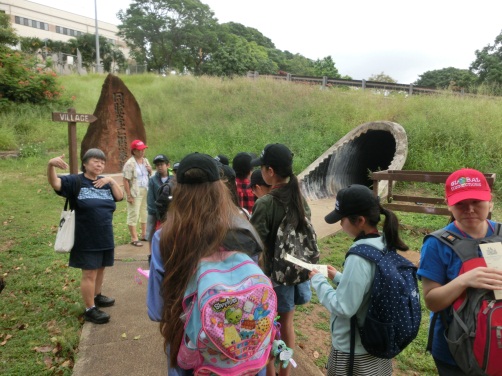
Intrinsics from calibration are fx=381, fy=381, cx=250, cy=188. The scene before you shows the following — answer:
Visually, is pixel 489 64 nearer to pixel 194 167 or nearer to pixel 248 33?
pixel 248 33

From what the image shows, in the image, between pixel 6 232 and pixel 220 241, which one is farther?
pixel 6 232

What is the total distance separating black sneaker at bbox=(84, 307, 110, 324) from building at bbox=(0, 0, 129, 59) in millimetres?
46564

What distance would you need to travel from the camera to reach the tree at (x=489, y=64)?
2708 cm

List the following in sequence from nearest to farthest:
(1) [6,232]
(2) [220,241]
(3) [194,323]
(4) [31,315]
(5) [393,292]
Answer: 1. (3) [194,323]
2. (2) [220,241]
3. (5) [393,292]
4. (4) [31,315]
5. (1) [6,232]

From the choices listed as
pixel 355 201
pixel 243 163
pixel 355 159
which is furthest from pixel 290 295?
Result: pixel 355 159

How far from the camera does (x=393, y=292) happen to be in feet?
5.82

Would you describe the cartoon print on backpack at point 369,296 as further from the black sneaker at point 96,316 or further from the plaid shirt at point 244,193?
the black sneaker at point 96,316

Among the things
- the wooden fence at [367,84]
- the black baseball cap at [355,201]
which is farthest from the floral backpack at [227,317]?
the wooden fence at [367,84]

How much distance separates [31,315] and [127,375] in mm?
1661

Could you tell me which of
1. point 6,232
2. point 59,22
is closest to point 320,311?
point 6,232

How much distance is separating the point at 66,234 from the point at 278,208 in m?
1.98

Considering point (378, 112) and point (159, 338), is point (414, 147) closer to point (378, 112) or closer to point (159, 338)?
point (378, 112)

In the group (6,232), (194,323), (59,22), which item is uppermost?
(59,22)

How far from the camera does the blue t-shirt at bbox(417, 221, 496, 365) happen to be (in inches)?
67.9
